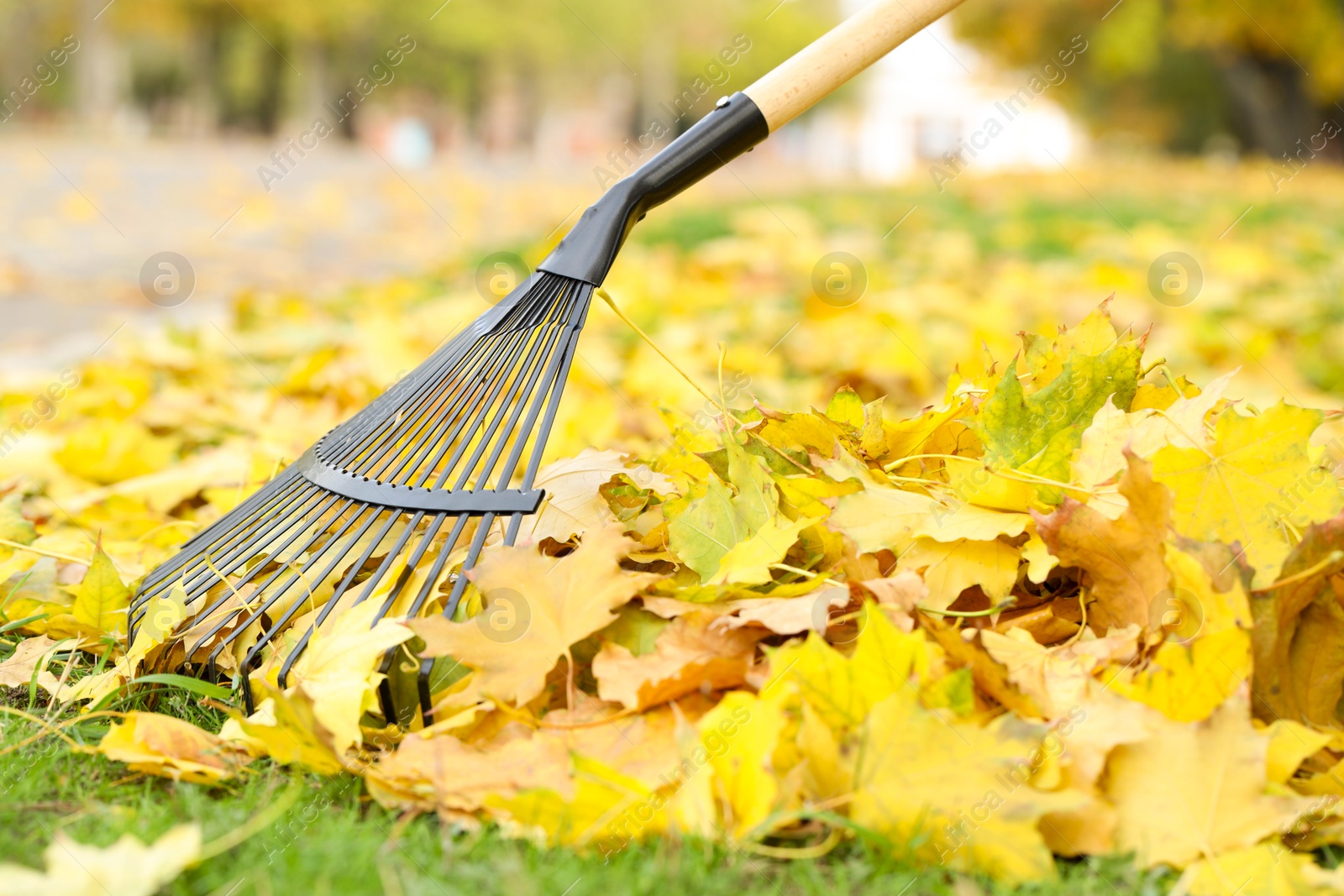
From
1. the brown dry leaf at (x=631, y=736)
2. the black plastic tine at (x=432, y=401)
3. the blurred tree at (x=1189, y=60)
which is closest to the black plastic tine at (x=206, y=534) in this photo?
the black plastic tine at (x=432, y=401)

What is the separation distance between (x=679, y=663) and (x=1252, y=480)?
577 millimetres

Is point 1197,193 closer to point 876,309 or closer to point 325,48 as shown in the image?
point 876,309

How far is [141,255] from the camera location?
7.38 m

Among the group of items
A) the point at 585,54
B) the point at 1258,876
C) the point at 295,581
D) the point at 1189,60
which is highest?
the point at 585,54

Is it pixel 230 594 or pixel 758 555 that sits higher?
pixel 230 594

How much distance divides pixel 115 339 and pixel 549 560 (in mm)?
3261

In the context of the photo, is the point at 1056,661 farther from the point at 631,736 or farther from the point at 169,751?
the point at 169,751

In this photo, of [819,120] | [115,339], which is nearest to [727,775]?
[115,339]

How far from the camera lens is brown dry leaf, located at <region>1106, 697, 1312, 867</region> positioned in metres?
0.85

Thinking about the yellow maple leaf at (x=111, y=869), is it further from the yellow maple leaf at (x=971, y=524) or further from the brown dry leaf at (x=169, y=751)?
the yellow maple leaf at (x=971, y=524)

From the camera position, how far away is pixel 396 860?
2.81 ft

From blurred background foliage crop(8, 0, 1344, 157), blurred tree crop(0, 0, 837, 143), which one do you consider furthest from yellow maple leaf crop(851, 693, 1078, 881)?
blurred tree crop(0, 0, 837, 143)

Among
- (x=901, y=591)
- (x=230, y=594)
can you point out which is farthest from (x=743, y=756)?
(x=230, y=594)

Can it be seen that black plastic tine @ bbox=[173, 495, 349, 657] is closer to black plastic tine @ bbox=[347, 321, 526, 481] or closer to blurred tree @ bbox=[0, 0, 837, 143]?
black plastic tine @ bbox=[347, 321, 526, 481]
